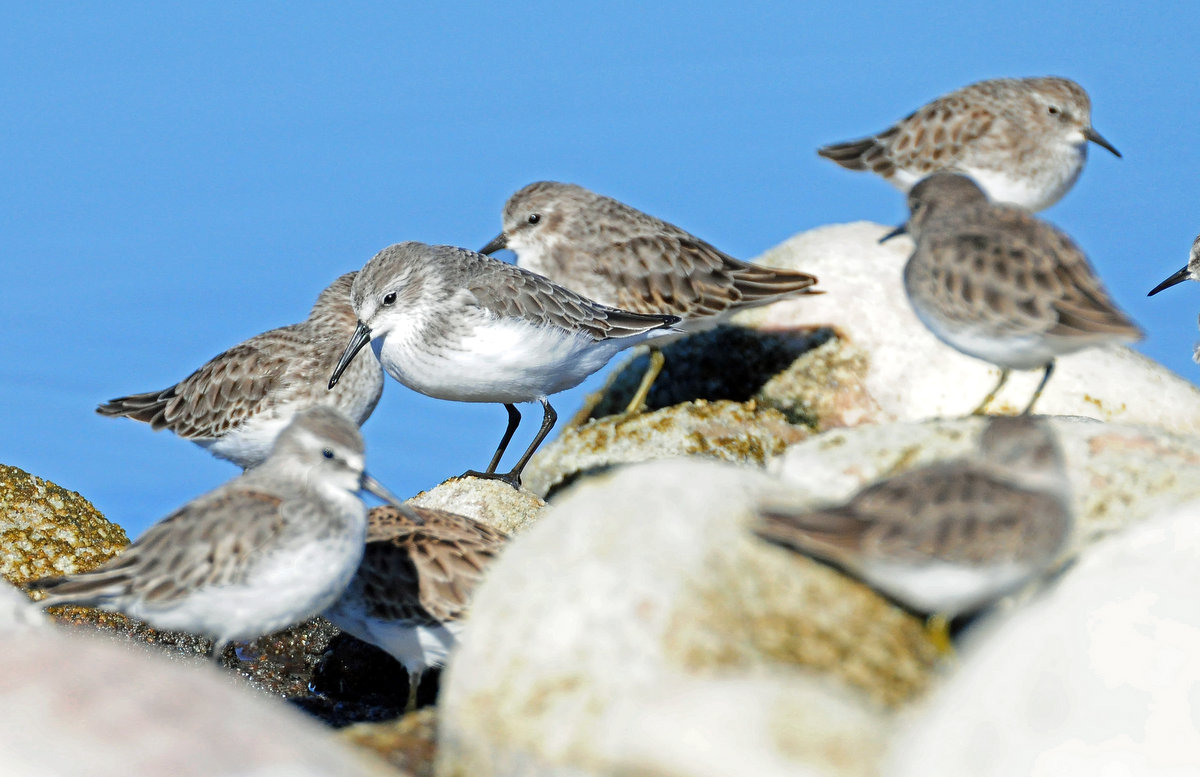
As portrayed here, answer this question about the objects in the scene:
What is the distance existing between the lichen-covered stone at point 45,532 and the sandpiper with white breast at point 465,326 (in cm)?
225

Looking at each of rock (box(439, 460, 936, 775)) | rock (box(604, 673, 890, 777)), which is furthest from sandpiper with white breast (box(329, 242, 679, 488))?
rock (box(604, 673, 890, 777))

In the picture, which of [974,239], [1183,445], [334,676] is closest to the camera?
[1183,445]

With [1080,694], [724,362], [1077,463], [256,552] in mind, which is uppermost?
[724,362]

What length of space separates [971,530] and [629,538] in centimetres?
149

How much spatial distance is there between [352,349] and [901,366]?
209 inches

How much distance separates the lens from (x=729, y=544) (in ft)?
20.2

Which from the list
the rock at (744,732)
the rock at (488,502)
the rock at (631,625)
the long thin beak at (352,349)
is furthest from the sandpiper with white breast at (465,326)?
the rock at (744,732)

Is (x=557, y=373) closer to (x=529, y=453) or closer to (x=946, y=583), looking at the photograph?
(x=529, y=453)

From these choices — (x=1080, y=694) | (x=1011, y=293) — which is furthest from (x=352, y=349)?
(x=1080, y=694)

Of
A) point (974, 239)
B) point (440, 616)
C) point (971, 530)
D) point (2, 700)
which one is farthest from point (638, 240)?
point (2, 700)

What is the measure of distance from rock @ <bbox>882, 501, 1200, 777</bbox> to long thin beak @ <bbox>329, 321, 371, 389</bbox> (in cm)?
619

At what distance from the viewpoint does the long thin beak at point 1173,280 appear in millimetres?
13992

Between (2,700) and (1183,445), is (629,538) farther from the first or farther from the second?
(1183,445)

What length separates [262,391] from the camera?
11.0 meters
